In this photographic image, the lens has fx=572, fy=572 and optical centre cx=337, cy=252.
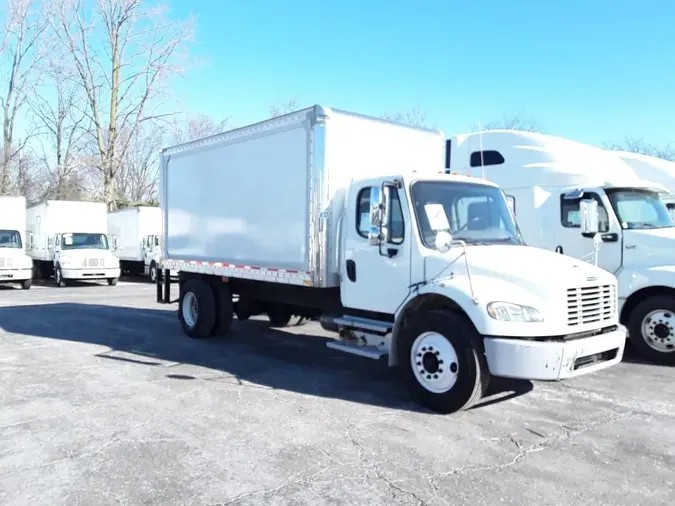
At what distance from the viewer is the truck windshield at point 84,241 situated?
21.8m

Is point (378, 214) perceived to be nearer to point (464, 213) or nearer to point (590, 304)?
point (464, 213)

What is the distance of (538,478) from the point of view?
162 inches

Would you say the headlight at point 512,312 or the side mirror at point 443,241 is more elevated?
the side mirror at point 443,241

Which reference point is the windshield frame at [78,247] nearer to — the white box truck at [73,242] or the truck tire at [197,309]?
the white box truck at [73,242]

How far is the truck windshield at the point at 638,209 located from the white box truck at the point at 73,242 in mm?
18093

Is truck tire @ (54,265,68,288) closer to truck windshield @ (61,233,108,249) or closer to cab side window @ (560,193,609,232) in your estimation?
truck windshield @ (61,233,108,249)

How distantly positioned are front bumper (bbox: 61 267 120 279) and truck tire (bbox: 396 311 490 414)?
17808 millimetres

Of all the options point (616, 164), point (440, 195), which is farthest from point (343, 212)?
point (616, 164)

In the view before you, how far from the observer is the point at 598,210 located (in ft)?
28.2

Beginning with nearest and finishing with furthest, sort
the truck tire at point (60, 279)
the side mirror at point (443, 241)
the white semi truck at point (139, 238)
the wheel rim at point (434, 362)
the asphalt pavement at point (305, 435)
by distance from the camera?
the asphalt pavement at point (305, 435), the wheel rim at point (434, 362), the side mirror at point (443, 241), the truck tire at point (60, 279), the white semi truck at point (139, 238)

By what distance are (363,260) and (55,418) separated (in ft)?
11.6

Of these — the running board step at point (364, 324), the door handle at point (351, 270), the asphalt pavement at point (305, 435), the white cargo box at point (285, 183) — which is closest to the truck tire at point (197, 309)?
the white cargo box at point (285, 183)

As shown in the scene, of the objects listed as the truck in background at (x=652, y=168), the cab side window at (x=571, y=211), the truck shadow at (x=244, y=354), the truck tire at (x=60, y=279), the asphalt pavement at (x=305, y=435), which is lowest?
the asphalt pavement at (x=305, y=435)

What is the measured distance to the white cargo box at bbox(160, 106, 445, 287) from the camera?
7.00 m
